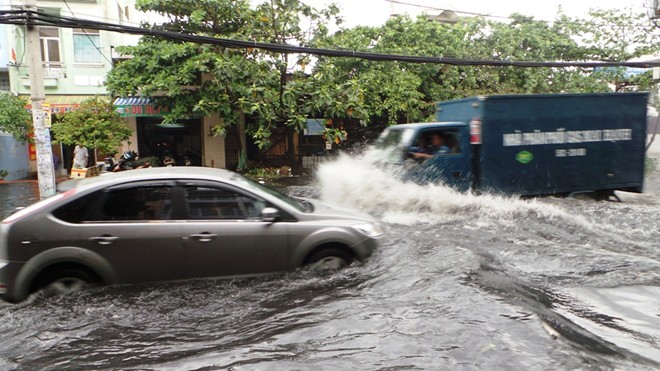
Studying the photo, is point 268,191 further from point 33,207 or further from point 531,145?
point 531,145

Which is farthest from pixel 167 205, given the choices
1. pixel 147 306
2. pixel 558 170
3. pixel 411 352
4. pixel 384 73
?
pixel 384 73

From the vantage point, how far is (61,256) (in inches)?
179

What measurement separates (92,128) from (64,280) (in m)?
13.1

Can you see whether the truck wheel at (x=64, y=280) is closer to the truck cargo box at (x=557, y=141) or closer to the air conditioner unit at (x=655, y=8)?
the truck cargo box at (x=557, y=141)

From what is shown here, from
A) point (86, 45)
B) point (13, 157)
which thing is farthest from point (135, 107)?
point (13, 157)

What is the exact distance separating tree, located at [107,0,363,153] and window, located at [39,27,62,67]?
4585mm

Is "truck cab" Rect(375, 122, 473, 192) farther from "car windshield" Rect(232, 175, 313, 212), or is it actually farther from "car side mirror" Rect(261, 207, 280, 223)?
"car side mirror" Rect(261, 207, 280, 223)

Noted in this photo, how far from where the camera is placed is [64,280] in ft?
15.3

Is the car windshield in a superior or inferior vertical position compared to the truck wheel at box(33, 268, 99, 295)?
superior

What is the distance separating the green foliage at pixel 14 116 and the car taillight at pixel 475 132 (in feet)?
52.9

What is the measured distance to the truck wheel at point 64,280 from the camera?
4.63 m

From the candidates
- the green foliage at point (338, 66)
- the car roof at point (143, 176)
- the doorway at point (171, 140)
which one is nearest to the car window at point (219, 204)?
the car roof at point (143, 176)

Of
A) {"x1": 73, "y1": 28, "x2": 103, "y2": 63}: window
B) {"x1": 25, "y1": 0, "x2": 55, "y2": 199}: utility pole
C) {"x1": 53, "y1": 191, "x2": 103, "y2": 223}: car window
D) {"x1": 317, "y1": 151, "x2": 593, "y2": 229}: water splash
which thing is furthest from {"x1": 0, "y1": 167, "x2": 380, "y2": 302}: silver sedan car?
{"x1": 73, "y1": 28, "x2": 103, "y2": 63}: window

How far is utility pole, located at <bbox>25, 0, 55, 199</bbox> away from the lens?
10375 mm
